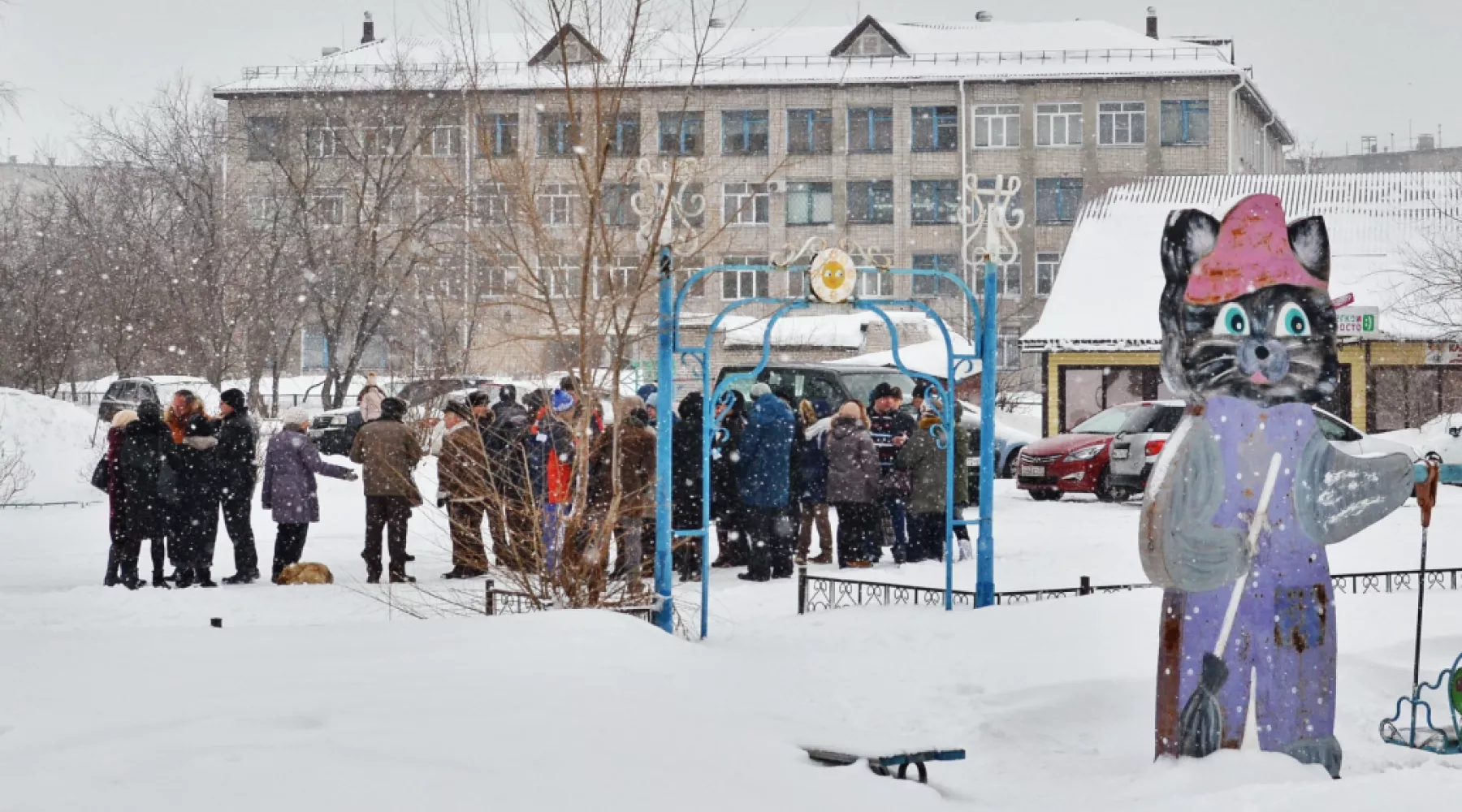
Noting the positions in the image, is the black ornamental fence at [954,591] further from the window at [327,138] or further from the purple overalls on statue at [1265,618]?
the window at [327,138]

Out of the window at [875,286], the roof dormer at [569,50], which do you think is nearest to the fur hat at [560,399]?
the roof dormer at [569,50]

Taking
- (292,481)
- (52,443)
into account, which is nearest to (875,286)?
(52,443)

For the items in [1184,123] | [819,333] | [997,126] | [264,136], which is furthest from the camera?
[997,126]

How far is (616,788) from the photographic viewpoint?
6.03m

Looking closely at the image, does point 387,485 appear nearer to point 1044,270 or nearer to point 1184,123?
point 1044,270

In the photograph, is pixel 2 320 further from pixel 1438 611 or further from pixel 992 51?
pixel 992 51

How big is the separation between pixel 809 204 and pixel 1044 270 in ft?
24.9

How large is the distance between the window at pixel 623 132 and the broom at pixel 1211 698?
14.8 ft

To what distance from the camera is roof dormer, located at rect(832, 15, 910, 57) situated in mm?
51594

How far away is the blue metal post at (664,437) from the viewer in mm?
10594

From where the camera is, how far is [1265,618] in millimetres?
7121

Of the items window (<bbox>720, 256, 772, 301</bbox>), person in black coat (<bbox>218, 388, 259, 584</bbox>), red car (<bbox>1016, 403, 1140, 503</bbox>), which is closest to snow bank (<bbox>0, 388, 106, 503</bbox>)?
person in black coat (<bbox>218, 388, 259, 584</bbox>)

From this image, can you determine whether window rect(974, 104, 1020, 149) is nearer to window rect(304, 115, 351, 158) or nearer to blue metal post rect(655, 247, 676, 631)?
window rect(304, 115, 351, 158)

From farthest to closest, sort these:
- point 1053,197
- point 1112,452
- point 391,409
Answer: point 1053,197, point 1112,452, point 391,409
